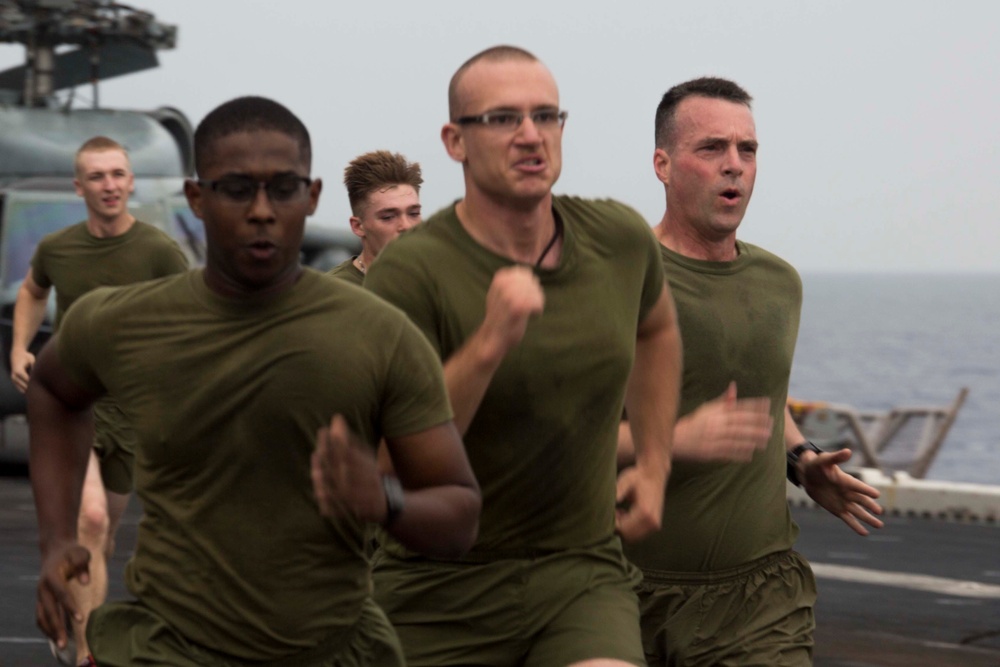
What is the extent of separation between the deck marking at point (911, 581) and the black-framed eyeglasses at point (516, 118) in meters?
7.71

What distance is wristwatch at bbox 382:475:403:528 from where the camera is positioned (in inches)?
134

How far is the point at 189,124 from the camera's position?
19.2 meters

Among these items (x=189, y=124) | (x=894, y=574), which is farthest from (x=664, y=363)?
(x=189, y=124)

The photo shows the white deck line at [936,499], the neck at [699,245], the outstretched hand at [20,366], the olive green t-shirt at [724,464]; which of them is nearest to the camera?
the olive green t-shirt at [724,464]

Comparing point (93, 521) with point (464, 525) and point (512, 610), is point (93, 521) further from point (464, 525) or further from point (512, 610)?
point (464, 525)

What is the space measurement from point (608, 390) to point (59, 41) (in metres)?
15.6

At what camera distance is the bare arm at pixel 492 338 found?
3.84 meters

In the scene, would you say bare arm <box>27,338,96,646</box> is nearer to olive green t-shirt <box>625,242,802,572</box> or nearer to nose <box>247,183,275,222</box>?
nose <box>247,183,275,222</box>

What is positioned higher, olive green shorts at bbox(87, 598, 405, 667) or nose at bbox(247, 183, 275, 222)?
nose at bbox(247, 183, 275, 222)

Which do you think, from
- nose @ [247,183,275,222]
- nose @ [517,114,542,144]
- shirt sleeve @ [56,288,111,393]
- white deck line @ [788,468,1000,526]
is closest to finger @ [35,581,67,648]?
shirt sleeve @ [56,288,111,393]

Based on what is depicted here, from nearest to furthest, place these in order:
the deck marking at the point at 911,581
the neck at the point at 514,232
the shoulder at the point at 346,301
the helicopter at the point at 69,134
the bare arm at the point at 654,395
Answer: the shoulder at the point at 346,301
the neck at the point at 514,232
the bare arm at the point at 654,395
the deck marking at the point at 911,581
the helicopter at the point at 69,134

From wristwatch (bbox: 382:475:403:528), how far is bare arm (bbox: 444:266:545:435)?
537 millimetres

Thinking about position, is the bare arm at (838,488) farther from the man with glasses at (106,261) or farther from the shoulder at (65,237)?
the shoulder at (65,237)

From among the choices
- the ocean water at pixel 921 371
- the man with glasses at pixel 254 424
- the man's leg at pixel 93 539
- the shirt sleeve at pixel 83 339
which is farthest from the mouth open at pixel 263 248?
the ocean water at pixel 921 371
